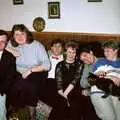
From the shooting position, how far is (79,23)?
4047 millimetres

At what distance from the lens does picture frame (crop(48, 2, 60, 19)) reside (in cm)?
416

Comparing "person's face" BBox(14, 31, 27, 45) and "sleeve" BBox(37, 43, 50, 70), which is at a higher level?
"person's face" BBox(14, 31, 27, 45)

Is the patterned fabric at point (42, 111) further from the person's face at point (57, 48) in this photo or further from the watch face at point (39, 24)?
the watch face at point (39, 24)

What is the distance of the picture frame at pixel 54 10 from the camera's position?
4.16m

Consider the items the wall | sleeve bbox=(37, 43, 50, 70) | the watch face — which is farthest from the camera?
the watch face

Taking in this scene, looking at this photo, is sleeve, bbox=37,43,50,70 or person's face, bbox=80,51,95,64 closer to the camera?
person's face, bbox=80,51,95,64

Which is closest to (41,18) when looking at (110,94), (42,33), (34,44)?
(42,33)

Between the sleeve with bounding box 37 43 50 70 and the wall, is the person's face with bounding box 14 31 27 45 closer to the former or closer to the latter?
the sleeve with bounding box 37 43 50 70

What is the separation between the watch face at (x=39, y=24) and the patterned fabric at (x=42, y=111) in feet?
4.54

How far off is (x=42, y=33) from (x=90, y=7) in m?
0.77

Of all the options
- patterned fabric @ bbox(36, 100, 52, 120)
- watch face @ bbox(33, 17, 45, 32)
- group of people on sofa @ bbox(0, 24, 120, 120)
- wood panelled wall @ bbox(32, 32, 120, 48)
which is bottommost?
patterned fabric @ bbox(36, 100, 52, 120)

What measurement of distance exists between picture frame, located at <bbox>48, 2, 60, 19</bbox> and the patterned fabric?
1.39 m

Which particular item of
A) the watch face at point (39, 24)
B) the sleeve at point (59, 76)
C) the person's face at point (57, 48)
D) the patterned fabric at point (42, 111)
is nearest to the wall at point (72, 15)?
the watch face at point (39, 24)

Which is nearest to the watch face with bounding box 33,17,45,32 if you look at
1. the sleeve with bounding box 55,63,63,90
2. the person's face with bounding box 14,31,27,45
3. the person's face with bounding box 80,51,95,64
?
the person's face with bounding box 14,31,27,45
